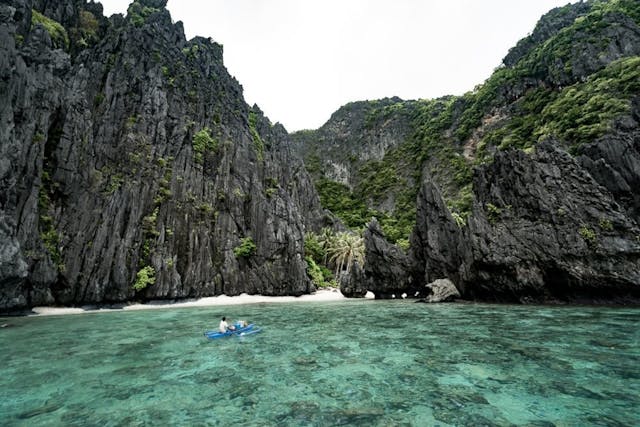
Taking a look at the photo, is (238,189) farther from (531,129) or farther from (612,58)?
(612,58)

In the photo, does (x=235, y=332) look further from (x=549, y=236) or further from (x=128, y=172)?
(x=128, y=172)

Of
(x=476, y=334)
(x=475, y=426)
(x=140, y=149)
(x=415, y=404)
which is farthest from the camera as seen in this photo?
(x=140, y=149)

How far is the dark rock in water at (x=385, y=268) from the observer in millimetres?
41878

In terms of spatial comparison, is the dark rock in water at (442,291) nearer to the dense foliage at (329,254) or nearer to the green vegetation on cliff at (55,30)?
the dense foliage at (329,254)

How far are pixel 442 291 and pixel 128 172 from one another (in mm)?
41316

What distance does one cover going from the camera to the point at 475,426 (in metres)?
6.64

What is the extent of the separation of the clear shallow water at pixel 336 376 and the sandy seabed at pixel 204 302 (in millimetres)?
12616

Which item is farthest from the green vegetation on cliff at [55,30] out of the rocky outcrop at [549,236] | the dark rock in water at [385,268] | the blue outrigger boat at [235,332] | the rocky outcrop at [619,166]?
the rocky outcrop at [619,166]

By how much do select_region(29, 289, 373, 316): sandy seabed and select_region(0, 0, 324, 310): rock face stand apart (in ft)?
3.16

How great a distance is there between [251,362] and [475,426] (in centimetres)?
832

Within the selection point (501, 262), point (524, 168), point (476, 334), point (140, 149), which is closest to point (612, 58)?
point (524, 168)

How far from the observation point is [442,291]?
1329 inches

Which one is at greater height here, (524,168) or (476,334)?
(524,168)

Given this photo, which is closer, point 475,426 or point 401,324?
point 475,426
